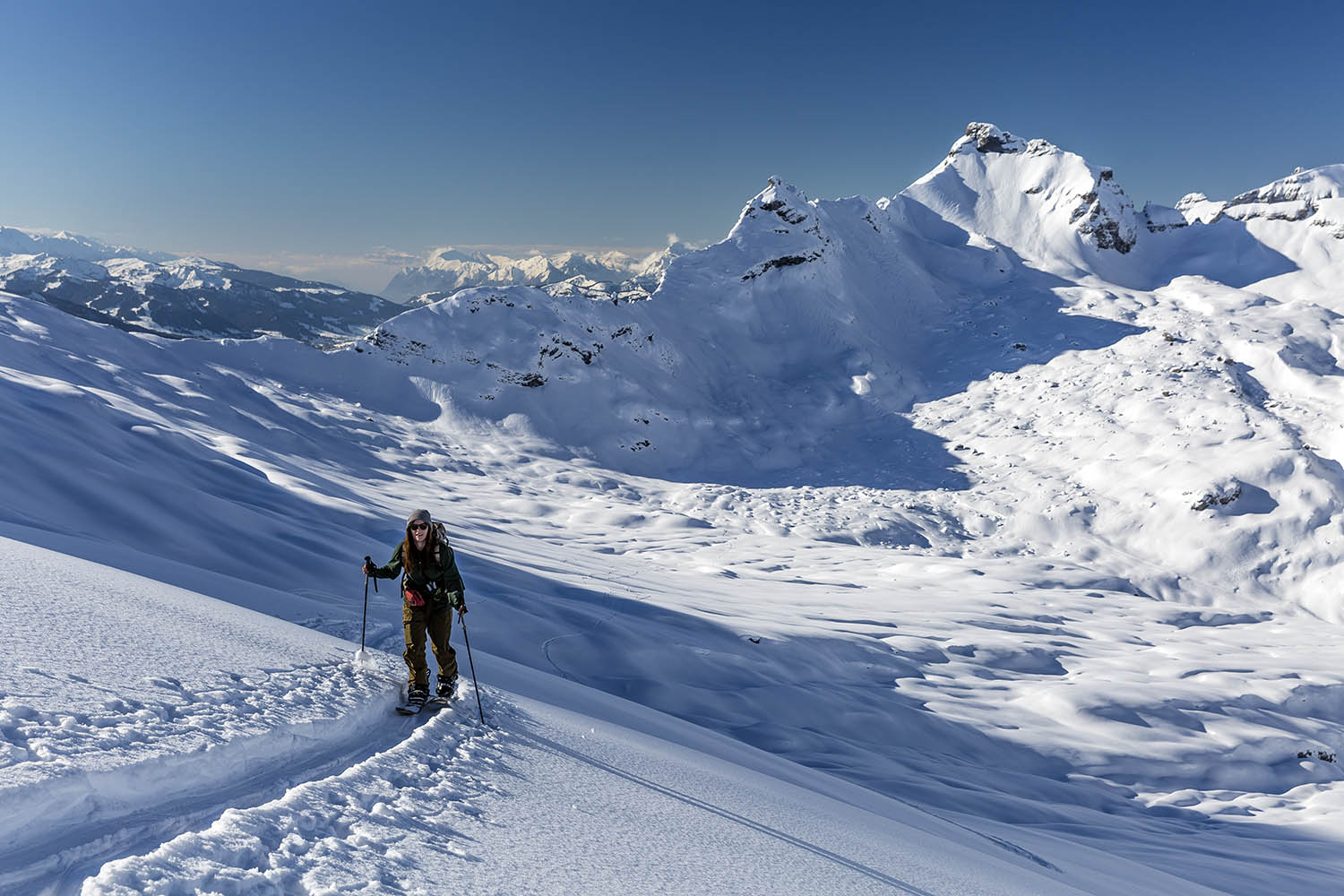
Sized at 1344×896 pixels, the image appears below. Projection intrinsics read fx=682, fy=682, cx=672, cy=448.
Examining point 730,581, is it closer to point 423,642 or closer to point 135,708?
point 423,642

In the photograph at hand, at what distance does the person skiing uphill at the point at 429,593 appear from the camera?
228 inches

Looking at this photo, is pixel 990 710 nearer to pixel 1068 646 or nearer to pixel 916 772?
pixel 916 772

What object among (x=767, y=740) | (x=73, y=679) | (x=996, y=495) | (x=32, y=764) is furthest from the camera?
(x=996, y=495)

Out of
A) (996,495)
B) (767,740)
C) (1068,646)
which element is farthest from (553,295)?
(767,740)

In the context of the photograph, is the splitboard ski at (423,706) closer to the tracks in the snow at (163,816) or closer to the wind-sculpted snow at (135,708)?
the wind-sculpted snow at (135,708)

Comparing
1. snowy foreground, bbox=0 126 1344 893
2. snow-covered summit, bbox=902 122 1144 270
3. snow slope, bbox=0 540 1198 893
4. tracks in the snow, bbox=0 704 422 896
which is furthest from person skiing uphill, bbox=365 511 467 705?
snow-covered summit, bbox=902 122 1144 270

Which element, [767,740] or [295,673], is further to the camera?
[767,740]

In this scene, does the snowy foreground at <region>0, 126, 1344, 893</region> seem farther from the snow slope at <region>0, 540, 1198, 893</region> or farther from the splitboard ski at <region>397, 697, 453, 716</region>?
the splitboard ski at <region>397, 697, 453, 716</region>

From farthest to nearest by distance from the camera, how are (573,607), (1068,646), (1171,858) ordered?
(1068,646)
(573,607)
(1171,858)

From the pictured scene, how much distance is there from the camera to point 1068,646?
18.6 metres

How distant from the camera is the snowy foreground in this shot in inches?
150

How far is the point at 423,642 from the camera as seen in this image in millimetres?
5781

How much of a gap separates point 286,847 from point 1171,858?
10752 mm

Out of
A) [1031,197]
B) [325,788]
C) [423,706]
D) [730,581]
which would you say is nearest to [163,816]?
[325,788]
